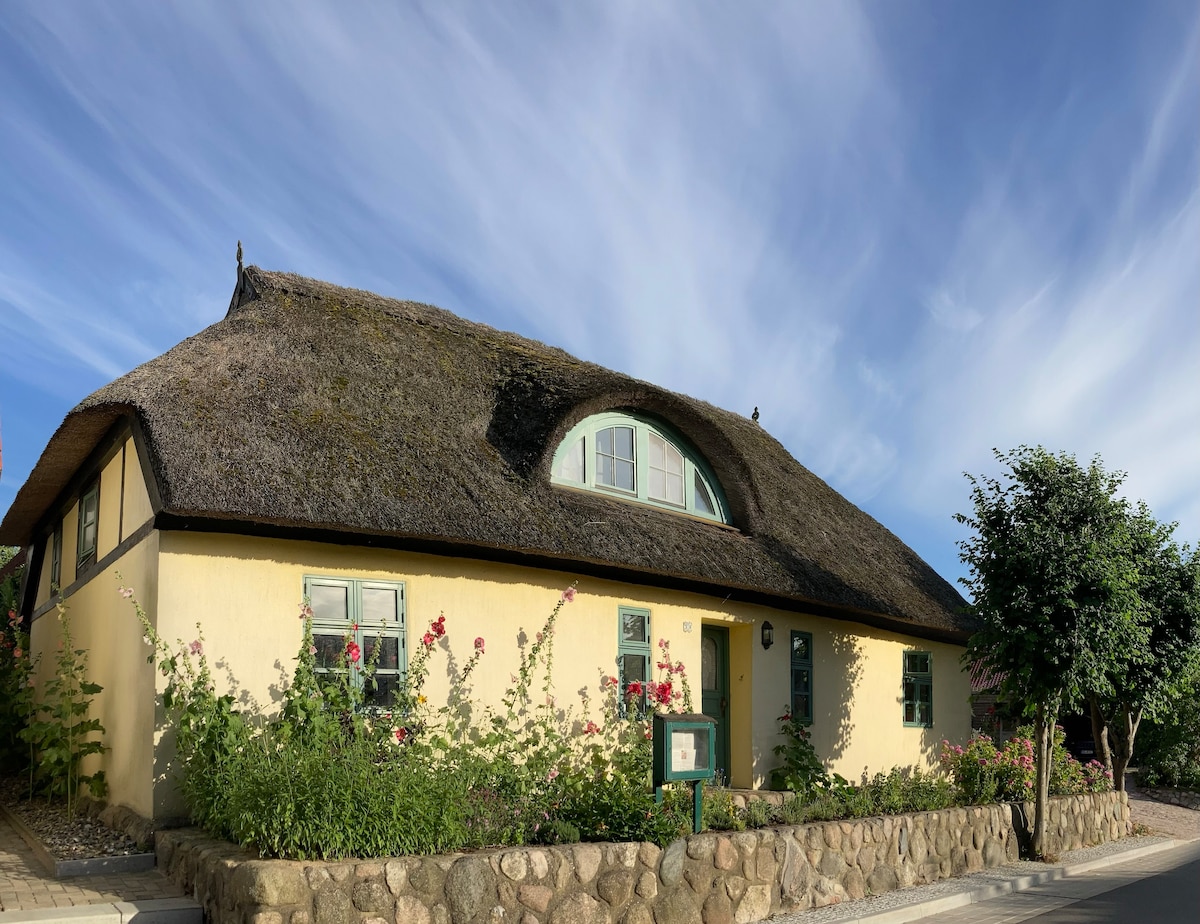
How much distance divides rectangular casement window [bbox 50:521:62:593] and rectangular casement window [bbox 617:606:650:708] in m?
7.35

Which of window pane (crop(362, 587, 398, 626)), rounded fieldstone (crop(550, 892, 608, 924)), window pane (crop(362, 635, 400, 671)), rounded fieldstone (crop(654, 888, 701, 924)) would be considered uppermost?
window pane (crop(362, 587, 398, 626))

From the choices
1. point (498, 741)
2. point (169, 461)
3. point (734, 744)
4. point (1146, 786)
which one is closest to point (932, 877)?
point (734, 744)

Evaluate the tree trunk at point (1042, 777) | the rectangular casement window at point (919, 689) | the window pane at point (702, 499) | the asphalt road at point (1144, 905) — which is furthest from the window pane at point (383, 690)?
the rectangular casement window at point (919, 689)

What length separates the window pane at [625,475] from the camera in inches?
468

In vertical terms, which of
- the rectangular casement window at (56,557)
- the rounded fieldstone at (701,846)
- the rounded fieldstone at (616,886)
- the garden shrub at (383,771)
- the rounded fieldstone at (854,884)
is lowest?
the rounded fieldstone at (854,884)

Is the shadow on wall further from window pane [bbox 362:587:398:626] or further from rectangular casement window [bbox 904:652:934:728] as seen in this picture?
window pane [bbox 362:587:398:626]

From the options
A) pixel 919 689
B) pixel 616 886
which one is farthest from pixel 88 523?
pixel 919 689

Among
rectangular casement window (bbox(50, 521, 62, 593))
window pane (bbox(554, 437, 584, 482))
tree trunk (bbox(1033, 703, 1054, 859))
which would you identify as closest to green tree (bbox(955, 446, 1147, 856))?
tree trunk (bbox(1033, 703, 1054, 859))

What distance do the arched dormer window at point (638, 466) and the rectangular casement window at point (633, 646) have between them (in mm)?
1353

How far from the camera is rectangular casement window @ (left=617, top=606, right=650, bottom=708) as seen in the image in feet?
36.1

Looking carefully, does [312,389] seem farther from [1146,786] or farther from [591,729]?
A: [1146,786]

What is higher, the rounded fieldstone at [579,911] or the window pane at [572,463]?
the window pane at [572,463]

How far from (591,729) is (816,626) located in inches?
183

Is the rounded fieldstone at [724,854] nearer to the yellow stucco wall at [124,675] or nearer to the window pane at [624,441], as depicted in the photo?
the yellow stucco wall at [124,675]
